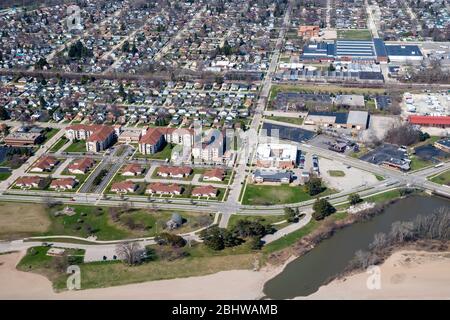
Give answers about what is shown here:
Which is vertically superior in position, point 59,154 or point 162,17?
point 162,17

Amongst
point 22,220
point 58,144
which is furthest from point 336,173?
point 58,144

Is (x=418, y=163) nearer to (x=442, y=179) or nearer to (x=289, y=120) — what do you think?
(x=442, y=179)

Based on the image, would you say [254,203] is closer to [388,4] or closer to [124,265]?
[124,265]

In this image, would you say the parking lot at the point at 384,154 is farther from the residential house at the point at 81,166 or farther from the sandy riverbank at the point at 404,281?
the residential house at the point at 81,166

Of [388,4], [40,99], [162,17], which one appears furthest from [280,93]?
[388,4]

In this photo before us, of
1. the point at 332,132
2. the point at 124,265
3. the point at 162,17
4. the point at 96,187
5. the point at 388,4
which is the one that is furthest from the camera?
the point at 388,4

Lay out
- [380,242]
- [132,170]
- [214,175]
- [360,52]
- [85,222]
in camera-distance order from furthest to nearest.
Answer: [360,52] < [132,170] < [214,175] < [85,222] < [380,242]

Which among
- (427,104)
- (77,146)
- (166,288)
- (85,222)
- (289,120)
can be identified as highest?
(427,104)
